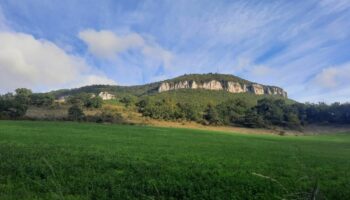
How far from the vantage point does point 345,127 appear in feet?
471

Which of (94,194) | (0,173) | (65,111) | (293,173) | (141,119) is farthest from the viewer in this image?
(141,119)

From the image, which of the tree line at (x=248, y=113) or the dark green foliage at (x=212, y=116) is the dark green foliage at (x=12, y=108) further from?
the dark green foliage at (x=212, y=116)

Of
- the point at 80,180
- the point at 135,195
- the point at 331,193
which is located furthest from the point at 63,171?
the point at 331,193

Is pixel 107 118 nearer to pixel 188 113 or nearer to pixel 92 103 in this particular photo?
pixel 92 103

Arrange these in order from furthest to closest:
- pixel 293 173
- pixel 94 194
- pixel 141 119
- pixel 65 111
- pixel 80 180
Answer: pixel 141 119
pixel 65 111
pixel 293 173
pixel 80 180
pixel 94 194

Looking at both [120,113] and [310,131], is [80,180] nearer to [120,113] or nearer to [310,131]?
[120,113]

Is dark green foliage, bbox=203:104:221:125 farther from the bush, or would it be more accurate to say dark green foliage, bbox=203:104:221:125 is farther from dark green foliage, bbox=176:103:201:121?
the bush

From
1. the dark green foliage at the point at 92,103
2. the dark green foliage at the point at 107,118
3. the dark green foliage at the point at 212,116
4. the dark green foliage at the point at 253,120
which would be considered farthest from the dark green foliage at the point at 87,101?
the dark green foliage at the point at 253,120

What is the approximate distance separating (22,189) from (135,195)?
3565 mm

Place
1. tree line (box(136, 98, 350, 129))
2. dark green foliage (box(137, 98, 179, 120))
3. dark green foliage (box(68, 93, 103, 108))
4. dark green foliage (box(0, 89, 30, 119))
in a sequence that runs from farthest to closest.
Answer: tree line (box(136, 98, 350, 129)) < dark green foliage (box(137, 98, 179, 120)) < dark green foliage (box(68, 93, 103, 108)) < dark green foliage (box(0, 89, 30, 119))

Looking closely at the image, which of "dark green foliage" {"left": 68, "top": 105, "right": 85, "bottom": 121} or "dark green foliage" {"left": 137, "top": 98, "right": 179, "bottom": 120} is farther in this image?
"dark green foliage" {"left": 137, "top": 98, "right": 179, "bottom": 120}

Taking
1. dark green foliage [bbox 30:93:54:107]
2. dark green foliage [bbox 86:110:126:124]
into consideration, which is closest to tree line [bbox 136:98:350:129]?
dark green foliage [bbox 86:110:126:124]

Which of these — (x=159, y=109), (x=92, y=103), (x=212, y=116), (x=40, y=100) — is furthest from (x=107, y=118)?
(x=212, y=116)

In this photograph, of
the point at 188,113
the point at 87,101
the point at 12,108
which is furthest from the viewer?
the point at 188,113
